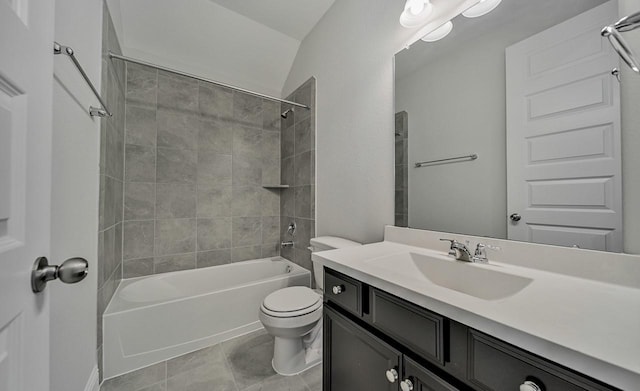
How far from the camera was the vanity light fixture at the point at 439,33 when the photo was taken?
1.19 m


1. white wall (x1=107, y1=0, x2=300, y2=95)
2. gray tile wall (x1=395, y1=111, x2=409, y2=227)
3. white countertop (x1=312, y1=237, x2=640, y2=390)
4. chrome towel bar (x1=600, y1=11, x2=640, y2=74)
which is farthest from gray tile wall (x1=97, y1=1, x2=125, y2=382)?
chrome towel bar (x1=600, y1=11, x2=640, y2=74)

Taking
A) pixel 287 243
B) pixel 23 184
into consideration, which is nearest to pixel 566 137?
pixel 23 184

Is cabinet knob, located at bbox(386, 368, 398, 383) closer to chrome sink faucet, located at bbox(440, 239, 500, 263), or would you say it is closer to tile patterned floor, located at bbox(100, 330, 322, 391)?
chrome sink faucet, located at bbox(440, 239, 500, 263)

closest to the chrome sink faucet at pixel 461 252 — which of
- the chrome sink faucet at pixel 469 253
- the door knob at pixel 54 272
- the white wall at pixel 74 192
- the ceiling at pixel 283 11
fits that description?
the chrome sink faucet at pixel 469 253

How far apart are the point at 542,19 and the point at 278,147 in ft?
7.73

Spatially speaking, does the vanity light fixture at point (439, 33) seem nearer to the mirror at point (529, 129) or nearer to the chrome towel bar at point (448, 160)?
the mirror at point (529, 129)

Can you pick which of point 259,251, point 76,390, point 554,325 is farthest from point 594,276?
point 259,251

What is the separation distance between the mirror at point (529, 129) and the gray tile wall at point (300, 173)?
3.49 feet

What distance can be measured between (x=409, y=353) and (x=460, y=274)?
0.41 metres

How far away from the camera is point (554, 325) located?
479mm

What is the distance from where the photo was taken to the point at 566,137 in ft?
2.71

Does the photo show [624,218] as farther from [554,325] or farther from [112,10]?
[112,10]

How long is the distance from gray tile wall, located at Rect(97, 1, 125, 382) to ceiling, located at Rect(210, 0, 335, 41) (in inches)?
38.7

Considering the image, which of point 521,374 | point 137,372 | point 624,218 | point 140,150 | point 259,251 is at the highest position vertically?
point 140,150
